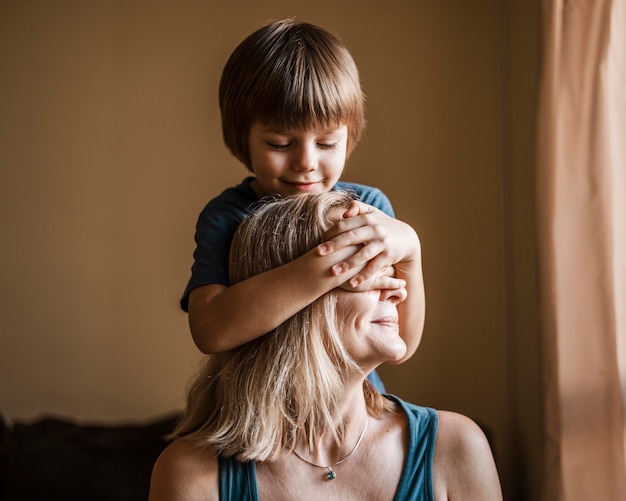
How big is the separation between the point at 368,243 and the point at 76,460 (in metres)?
2.00

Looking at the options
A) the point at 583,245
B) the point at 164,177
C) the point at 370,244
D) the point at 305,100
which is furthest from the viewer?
the point at 164,177

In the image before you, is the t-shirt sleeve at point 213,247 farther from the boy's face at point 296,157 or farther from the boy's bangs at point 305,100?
the boy's bangs at point 305,100

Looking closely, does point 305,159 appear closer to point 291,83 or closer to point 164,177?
point 291,83

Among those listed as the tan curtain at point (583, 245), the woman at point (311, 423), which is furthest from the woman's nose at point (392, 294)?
the tan curtain at point (583, 245)

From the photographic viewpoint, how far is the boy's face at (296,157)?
171cm

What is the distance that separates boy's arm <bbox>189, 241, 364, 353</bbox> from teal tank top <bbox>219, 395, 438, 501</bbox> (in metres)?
0.24

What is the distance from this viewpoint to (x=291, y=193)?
177 centimetres

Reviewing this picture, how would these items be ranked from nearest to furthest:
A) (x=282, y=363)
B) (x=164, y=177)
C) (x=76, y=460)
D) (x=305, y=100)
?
(x=282, y=363) → (x=305, y=100) → (x=76, y=460) → (x=164, y=177)

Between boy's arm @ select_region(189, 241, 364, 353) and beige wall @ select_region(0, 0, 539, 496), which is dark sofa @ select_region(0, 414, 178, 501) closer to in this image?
beige wall @ select_region(0, 0, 539, 496)

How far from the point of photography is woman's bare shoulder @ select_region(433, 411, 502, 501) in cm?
159

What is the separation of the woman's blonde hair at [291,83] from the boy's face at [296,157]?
0.07 feet

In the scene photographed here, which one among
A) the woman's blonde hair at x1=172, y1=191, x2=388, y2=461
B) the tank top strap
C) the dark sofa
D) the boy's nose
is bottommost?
the dark sofa

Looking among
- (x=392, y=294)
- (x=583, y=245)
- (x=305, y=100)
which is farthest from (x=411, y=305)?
(x=583, y=245)

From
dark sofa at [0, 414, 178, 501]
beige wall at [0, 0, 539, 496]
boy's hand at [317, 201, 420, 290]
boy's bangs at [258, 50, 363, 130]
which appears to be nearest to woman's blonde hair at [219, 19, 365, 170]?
boy's bangs at [258, 50, 363, 130]
